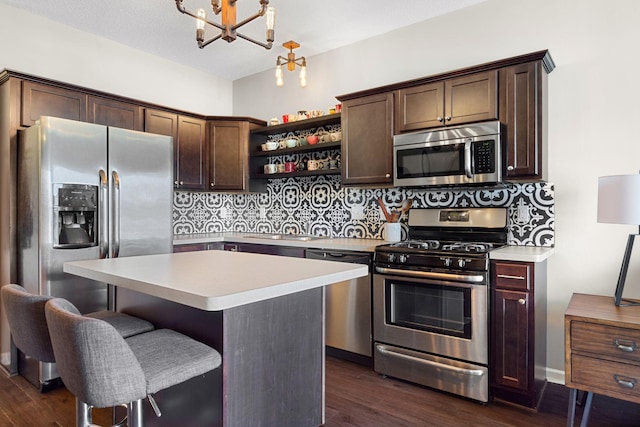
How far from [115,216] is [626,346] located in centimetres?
316

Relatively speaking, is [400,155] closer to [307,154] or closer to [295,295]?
[307,154]

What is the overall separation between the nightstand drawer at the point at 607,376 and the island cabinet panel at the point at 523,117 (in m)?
1.13

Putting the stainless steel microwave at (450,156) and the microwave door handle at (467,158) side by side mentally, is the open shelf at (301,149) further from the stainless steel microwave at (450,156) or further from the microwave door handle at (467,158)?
the microwave door handle at (467,158)

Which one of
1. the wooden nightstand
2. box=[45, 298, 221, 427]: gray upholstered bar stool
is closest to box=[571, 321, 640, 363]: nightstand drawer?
the wooden nightstand

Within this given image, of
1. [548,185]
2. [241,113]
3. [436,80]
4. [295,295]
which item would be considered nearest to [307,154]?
[241,113]

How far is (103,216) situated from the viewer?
279 centimetres

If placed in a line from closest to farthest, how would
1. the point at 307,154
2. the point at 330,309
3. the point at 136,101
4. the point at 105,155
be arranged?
the point at 105,155, the point at 330,309, the point at 136,101, the point at 307,154

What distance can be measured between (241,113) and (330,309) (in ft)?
9.03

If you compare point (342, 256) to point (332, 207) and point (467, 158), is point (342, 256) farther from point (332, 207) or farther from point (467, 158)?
point (467, 158)

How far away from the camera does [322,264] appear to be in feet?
6.18

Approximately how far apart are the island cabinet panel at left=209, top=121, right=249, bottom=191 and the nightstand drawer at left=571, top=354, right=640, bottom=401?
3.20m

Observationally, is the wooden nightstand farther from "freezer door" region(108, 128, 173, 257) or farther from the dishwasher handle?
"freezer door" region(108, 128, 173, 257)

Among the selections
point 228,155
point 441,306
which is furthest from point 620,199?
point 228,155

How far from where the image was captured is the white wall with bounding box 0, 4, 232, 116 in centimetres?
316
